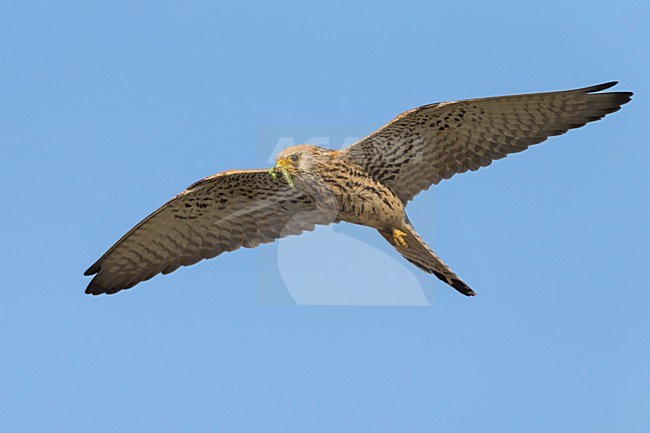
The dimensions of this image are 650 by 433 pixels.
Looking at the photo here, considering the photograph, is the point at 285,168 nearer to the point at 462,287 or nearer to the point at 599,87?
the point at 462,287

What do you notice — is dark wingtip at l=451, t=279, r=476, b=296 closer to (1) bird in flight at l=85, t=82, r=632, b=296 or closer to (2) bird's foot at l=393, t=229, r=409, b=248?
(1) bird in flight at l=85, t=82, r=632, b=296

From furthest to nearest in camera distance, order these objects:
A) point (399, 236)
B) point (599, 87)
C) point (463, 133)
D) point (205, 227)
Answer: point (205, 227)
point (463, 133)
point (399, 236)
point (599, 87)

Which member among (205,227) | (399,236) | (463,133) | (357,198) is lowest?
(399,236)

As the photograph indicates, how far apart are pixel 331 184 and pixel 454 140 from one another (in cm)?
159

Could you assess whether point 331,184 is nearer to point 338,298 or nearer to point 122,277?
point 338,298

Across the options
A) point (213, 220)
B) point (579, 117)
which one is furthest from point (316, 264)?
point (579, 117)

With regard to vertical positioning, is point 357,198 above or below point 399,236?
above

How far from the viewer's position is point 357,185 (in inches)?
492

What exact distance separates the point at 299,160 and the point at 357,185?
75cm

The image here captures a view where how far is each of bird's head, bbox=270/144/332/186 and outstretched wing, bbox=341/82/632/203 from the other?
44 cm

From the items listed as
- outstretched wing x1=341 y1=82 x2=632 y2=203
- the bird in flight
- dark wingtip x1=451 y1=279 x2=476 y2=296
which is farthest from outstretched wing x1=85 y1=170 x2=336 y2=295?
dark wingtip x1=451 y1=279 x2=476 y2=296

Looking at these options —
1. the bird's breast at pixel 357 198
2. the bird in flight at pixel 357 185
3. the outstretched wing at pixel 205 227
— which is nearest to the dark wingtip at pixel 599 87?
the bird in flight at pixel 357 185

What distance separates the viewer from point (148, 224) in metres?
13.4

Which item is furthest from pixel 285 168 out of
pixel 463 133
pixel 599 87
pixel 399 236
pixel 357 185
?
pixel 599 87
